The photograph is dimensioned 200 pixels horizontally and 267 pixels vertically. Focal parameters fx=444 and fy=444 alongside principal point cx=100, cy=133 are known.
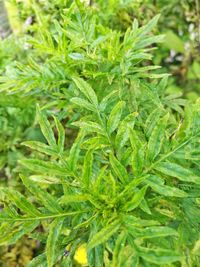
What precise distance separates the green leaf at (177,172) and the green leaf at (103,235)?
0.13 metres

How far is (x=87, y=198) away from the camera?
0.76 meters

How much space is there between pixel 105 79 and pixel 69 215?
0.38 meters

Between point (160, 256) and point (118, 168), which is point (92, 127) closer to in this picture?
point (118, 168)

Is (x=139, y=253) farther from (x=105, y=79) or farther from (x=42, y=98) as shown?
(x=42, y=98)

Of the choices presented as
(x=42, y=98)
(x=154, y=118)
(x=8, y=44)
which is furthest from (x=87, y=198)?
(x=8, y=44)

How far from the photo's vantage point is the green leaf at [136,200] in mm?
726

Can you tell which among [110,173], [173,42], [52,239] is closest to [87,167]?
[110,173]

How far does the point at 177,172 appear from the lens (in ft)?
2.57

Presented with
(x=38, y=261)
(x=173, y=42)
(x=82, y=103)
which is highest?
(x=82, y=103)

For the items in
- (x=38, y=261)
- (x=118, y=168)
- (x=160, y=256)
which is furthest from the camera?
(x=38, y=261)

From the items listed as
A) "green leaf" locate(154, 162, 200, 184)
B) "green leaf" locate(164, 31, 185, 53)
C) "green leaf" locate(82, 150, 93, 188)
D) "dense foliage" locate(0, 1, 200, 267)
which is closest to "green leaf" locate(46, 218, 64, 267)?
"dense foliage" locate(0, 1, 200, 267)

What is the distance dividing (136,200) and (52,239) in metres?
0.17

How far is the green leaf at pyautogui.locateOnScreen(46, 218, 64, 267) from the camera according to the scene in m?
0.78

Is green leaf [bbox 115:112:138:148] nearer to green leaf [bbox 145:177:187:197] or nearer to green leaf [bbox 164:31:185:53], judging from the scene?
green leaf [bbox 145:177:187:197]
